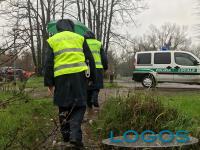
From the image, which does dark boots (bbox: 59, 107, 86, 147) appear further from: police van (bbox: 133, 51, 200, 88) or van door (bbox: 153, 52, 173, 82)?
van door (bbox: 153, 52, 173, 82)

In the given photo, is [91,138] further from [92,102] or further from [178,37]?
[178,37]

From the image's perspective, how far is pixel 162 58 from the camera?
1922 centimetres

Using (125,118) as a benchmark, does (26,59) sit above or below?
above

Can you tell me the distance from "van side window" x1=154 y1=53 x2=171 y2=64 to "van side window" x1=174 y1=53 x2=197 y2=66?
0.36 meters

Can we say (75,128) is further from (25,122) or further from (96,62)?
(96,62)

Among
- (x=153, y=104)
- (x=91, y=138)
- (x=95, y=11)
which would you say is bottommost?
(x=91, y=138)

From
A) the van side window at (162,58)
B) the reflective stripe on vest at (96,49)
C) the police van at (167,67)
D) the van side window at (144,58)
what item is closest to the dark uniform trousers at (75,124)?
the reflective stripe on vest at (96,49)

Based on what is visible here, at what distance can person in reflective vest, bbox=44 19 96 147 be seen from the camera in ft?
16.8

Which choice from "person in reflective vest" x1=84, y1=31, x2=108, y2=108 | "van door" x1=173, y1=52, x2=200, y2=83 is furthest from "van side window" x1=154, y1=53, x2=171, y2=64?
"person in reflective vest" x1=84, y1=31, x2=108, y2=108

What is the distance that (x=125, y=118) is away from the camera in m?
6.16

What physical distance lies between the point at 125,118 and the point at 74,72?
1451 millimetres

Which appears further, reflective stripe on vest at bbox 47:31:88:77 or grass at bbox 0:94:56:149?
reflective stripe on vest at bbox 47:31:88:77

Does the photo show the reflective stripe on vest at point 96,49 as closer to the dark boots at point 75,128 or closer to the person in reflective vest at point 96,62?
the person in reflective vest at point 96,62

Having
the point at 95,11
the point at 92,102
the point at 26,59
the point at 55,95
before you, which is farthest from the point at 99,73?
the point at 95,11
